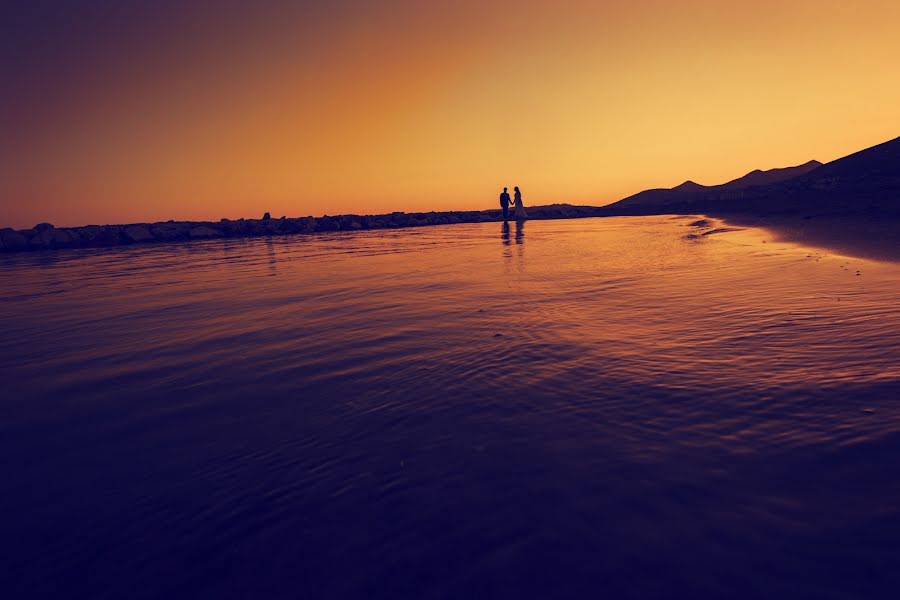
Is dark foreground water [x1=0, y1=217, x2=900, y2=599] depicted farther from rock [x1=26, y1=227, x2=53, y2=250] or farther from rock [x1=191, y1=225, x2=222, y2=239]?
rock [x1=26, y1=227, x2=53, y2=250]

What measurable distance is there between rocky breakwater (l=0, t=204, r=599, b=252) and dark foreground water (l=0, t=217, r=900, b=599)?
43.3m

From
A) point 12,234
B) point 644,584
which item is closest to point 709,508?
point 644,584

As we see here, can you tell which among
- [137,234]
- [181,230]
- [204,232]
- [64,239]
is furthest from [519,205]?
[64,239]

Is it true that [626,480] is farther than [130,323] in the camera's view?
No

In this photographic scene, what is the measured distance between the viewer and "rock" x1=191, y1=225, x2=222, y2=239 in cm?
4549

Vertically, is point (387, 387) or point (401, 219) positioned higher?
point (401, 219)

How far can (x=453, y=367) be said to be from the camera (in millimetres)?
5246

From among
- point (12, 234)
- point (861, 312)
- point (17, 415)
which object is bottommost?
point (17, 415)

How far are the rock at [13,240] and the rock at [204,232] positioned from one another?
13035mm

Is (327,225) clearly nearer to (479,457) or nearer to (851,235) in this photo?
(851,235)

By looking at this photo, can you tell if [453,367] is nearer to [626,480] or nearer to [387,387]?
[387,387]

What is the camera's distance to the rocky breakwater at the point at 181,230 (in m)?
40.4

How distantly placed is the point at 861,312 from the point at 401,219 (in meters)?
53.5

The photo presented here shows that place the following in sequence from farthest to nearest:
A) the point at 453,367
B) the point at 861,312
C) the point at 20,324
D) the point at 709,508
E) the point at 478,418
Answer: the point at 20,324 < the point at 861,312 < the point at 453,367 < the point at 478,418 < the point at 709,508
